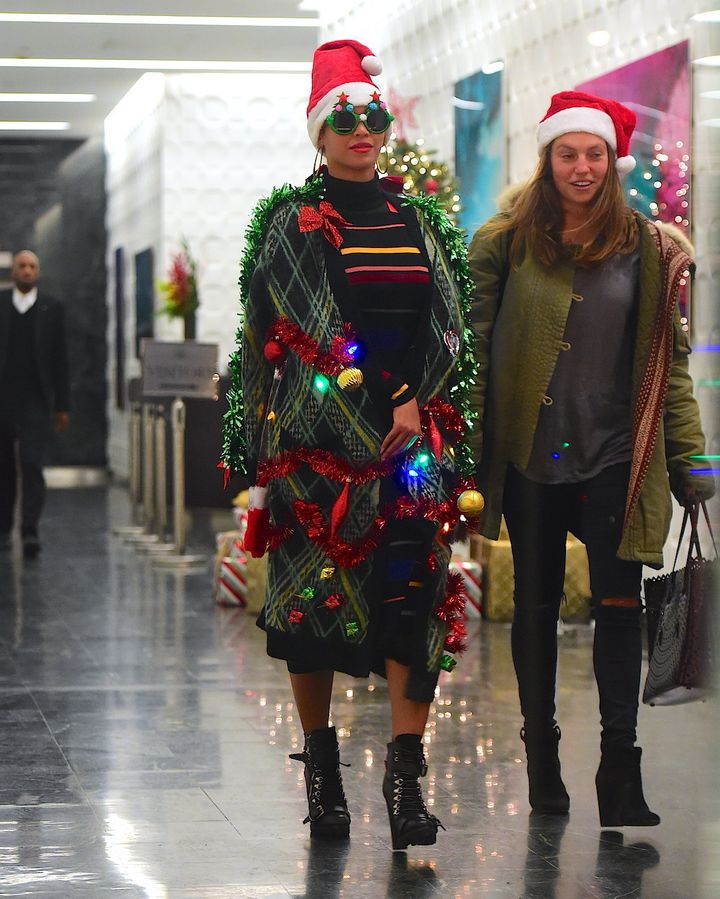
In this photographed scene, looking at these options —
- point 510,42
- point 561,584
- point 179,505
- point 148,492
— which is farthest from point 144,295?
point 561,584

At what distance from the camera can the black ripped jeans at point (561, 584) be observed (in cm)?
341

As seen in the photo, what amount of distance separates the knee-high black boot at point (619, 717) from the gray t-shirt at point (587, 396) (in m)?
0.32

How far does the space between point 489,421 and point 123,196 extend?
1364 cm

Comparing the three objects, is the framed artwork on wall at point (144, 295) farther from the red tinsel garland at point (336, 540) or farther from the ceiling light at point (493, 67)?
the red tinsel garland at point (336, 540)

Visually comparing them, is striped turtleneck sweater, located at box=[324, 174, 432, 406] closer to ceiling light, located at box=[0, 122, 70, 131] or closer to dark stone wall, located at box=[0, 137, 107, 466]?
ceiling light, located at box=[0, 122, 70, 131]

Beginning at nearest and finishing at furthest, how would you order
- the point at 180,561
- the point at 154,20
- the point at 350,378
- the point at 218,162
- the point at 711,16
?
the point at 711,16 → the point at 350,378 → the point at 180,561 → the point at 154,20 → the point at 218,162

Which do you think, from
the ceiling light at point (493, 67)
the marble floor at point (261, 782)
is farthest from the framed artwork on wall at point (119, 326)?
the marble floor at point (261, 782)

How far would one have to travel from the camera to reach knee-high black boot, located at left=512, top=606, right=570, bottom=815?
11.6ft

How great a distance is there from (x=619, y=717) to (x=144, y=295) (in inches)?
490

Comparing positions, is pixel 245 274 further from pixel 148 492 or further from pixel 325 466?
pixel 148 492

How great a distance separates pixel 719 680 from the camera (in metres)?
1.47

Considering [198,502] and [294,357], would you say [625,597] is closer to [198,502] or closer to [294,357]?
[294,357]

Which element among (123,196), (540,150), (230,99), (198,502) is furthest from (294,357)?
(123,196)

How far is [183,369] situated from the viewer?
9.27 metres
